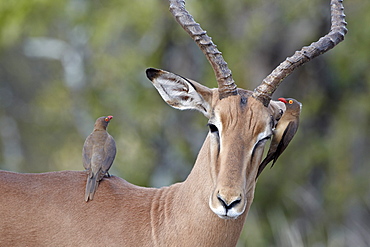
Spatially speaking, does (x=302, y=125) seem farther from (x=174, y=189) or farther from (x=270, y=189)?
(x=174, y=189)

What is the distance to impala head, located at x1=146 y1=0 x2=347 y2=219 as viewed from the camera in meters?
6.20

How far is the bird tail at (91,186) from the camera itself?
22.6 feet

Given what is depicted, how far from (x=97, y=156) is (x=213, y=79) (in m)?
13.6

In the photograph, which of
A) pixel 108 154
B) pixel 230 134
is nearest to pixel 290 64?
pixel 230 134

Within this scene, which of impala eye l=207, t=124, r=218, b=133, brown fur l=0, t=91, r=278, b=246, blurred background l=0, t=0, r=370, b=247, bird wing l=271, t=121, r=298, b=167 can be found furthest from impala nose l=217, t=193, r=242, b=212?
blurred background l=0, t=0, r=370, b=247

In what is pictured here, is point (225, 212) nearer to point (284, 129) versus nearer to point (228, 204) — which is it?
point (228, 204)

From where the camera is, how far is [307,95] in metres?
21.3

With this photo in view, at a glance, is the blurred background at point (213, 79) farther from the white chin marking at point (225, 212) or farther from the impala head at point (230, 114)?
the white chin marking at point (225, 212)

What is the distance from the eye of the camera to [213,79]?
20.5m

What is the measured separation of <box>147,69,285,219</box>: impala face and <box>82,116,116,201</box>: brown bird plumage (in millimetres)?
720

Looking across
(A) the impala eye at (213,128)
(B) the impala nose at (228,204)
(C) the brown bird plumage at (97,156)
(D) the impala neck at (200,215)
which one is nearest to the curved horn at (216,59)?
(A) the impala eye at (213,128)

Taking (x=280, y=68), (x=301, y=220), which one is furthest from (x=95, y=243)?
(x=301, y=220)

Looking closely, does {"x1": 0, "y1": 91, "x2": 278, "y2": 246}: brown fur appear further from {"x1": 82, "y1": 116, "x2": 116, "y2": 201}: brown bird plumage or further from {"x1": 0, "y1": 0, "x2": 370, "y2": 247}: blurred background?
{"x1": 0, "y1": 0, "x2": 370, "y2": 247}: blurred background

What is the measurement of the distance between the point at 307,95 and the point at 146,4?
5130mm
